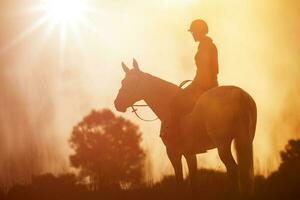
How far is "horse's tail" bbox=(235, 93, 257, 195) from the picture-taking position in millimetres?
18312

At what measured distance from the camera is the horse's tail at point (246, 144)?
18.3 m

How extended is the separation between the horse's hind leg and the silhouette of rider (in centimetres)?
165

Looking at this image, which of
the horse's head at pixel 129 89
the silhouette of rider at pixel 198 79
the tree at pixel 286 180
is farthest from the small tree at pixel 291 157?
the horse's head at pixel 129 89

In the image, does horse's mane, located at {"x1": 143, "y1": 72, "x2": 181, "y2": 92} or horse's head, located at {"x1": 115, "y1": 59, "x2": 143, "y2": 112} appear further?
horse's head, located at {"x1": 115, "y1": 59, "x2": 143, "y2": 112}

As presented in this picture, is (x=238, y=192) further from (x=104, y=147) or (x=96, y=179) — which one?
(x=104, y=147)

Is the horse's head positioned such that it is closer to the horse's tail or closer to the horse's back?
the horse's back

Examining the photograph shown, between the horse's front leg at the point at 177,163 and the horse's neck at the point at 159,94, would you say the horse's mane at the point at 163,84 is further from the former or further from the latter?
the horse's front leg at the point at 177,163

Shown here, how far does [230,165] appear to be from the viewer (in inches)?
728

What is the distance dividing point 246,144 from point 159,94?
10.7 ft

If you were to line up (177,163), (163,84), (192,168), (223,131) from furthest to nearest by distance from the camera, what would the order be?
(163,84)
(177,163)
(192,168)
(223,131)

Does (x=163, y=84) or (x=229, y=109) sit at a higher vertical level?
(x=163, y=84)

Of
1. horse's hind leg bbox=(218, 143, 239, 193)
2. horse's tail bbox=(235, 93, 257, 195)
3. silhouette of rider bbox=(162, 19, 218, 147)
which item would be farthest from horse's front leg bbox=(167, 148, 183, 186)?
horse's tail bbox=(235, 93, 257, 195)

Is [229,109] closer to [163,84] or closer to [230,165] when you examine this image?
[230,165]

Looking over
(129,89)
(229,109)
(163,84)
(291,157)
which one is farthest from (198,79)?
(291,157)
